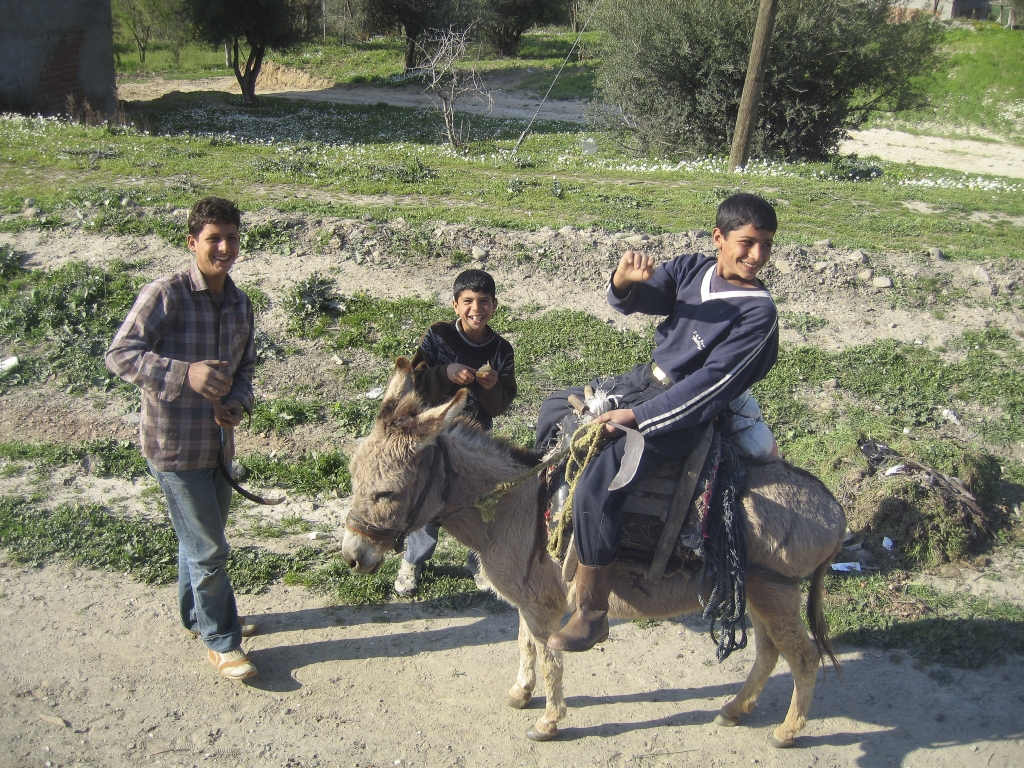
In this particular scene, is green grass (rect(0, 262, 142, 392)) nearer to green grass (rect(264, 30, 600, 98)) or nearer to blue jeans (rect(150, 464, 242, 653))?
blue jeans (rect(150, 464, 242, 653))

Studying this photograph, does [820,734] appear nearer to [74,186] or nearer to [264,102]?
[74,186]

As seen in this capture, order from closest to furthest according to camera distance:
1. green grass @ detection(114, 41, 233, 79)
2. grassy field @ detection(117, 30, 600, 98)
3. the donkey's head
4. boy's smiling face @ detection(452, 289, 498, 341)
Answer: the donkey's head, boy's smiling face @ detection(452, 289, 498, 341), grassy field @ detection(117, 30, 600, 98), green grass @ detection(114, 41, 233, 79)

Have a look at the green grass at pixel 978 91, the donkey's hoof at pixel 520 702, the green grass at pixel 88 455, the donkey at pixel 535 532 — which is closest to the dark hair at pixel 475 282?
the donkey at pixel 535 532

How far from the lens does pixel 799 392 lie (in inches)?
285

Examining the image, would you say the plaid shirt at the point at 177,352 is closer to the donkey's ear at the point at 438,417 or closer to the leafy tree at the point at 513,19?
the donkey's ear at the point at 438,417

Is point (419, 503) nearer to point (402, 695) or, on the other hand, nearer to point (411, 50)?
point (402, 695)

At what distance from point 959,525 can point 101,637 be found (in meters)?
6.01

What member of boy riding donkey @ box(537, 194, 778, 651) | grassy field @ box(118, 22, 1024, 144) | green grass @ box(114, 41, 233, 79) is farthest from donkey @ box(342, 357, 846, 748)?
green grass @ box(114, 41, 233, 79)

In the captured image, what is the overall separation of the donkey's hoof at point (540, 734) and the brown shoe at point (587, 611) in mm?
761

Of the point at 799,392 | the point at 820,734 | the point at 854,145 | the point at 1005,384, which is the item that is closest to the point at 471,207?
the point at 799,392

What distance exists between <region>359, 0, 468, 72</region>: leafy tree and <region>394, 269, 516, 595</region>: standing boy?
30593mm

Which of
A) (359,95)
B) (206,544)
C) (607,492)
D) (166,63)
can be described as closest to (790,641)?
(607,492)

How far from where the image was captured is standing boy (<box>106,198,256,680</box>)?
370 cm

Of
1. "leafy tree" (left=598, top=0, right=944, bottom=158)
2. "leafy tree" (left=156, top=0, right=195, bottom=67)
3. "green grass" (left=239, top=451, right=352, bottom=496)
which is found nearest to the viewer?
"green grass" (left=239, top=451, right=352, bottom=496)
